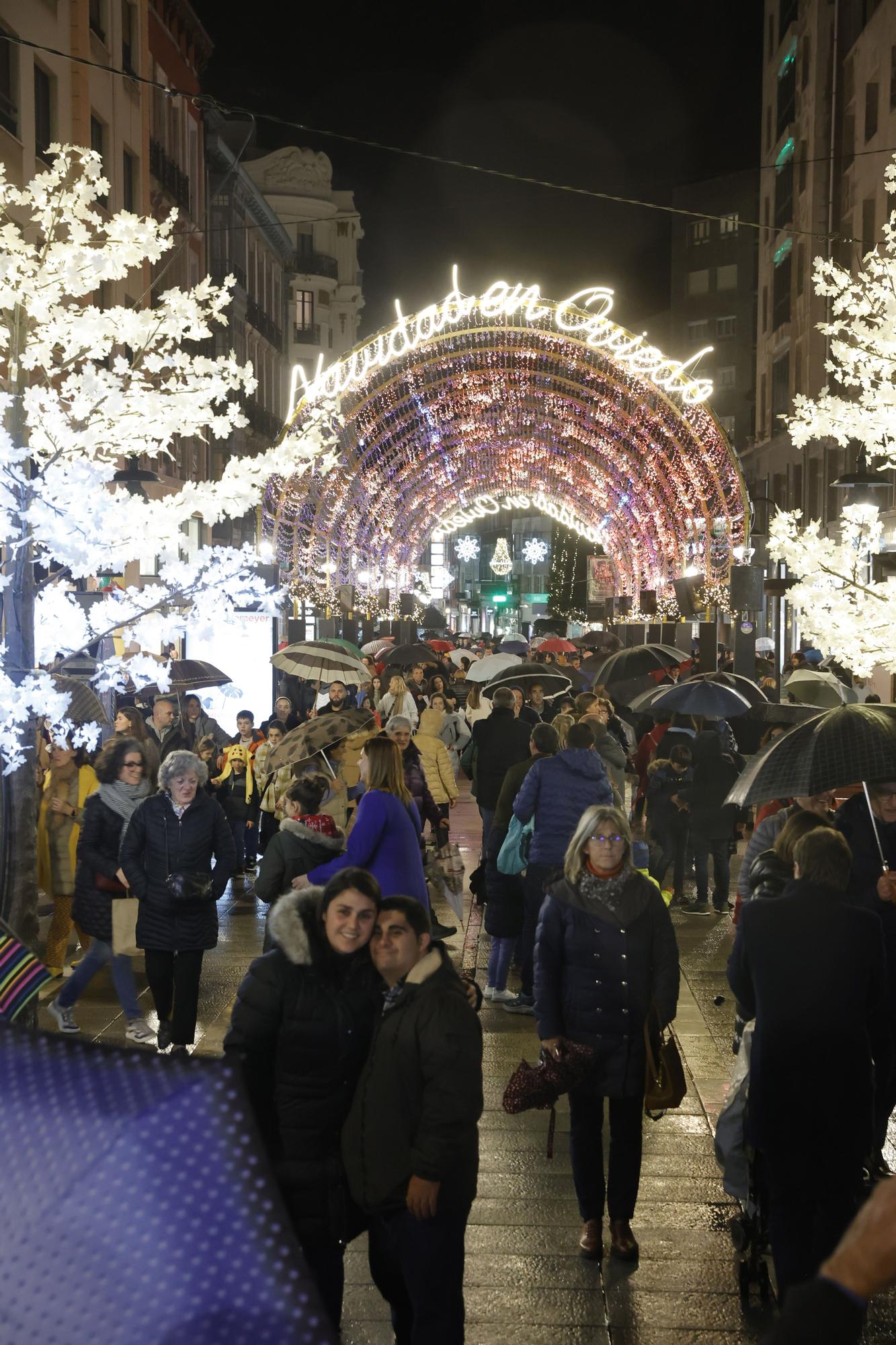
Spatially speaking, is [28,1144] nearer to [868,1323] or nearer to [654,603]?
[868,1323]

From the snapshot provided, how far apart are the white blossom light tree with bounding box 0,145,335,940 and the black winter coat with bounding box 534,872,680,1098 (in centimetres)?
421

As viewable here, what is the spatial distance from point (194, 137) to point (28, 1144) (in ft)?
141

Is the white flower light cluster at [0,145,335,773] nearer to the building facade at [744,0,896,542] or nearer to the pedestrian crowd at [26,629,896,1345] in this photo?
the pedestrian crowd at [26,629,896,1345]

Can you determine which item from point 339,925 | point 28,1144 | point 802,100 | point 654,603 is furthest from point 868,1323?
point 802,100

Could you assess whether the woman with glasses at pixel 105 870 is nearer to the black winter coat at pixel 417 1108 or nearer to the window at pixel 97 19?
the black winter coat at pixel 417 1108

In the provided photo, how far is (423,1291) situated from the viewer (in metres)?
3.98

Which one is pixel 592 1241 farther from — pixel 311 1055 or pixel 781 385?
pixel 781 385

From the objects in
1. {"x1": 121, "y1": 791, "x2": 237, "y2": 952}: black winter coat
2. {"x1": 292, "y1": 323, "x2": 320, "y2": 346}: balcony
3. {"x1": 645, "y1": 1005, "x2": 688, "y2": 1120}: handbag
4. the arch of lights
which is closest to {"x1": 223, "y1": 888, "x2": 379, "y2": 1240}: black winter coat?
{"x1": 645, "y1": 1005, "x2": 688, "y2": 1120}: handbag

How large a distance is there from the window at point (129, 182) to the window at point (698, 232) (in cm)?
5787

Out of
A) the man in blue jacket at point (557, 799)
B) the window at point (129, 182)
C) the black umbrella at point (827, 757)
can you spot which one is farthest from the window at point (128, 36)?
the black umbrella at point (827, 757)

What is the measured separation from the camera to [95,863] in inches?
324

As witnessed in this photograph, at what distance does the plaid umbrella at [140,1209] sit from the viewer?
1271mm

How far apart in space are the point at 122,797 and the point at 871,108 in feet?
94.5

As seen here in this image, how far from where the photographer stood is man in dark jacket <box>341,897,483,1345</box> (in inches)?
156
